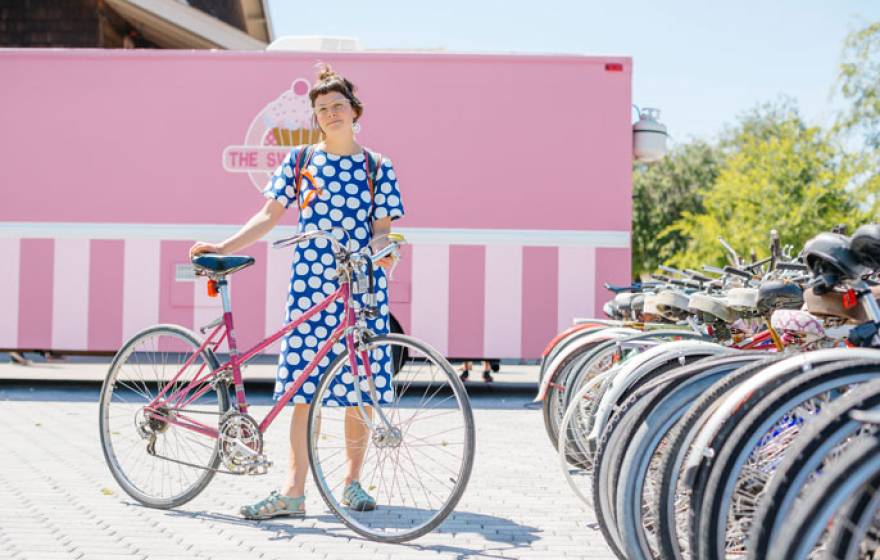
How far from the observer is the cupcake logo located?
8734mm

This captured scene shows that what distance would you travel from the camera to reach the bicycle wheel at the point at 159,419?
404cm

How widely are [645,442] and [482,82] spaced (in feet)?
21.4

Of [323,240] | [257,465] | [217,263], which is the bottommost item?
[257,465]

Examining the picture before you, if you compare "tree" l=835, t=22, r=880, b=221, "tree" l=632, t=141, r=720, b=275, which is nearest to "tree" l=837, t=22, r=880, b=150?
"tree" l=835, t=22, r=880, b=221

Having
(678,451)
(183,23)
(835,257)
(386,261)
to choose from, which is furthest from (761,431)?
(183,23)

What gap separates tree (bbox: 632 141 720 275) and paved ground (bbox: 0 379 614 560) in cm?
3076

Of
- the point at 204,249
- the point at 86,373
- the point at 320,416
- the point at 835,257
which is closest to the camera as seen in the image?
the point at 835,257

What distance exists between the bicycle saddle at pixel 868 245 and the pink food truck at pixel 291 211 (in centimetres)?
637

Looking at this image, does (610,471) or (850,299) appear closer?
(850,299)

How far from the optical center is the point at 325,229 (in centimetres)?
416

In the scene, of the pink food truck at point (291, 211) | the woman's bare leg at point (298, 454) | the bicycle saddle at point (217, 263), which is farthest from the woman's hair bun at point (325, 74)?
the pink food truck at point (291, 211)

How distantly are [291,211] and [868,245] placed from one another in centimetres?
682

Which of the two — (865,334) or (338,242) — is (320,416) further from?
(865,334)

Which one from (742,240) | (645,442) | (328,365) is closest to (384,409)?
(328,365)
